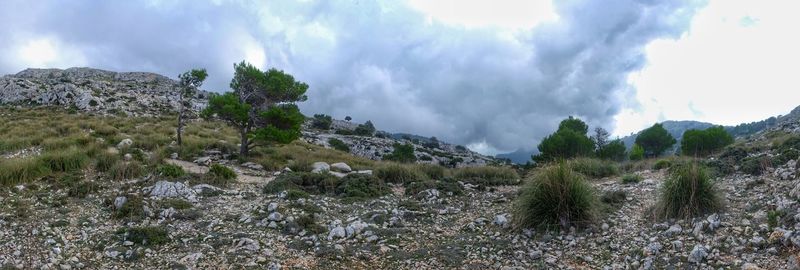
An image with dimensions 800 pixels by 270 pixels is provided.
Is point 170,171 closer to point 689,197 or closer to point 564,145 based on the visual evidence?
point 689,197

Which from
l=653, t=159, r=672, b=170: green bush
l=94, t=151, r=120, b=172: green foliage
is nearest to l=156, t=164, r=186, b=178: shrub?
l=94, t=151, r=120, b=172: green foliage

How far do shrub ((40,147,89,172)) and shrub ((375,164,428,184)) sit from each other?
33.6ft

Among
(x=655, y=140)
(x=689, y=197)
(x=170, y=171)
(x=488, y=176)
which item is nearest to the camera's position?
(x=689, y=197)

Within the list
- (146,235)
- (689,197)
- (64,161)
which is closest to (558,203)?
(689,197)

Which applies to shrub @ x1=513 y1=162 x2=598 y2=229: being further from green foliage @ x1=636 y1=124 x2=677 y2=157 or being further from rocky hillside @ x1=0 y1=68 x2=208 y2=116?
rocky hillside @ x1=0 y1=68 x2=208 y2=116

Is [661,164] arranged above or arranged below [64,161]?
above

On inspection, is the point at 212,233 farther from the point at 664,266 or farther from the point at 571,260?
the point at 664,266

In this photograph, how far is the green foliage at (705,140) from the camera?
33.6 metres

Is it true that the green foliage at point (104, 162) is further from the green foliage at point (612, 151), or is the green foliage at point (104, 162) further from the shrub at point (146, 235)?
the green foliage at point (612, 151)

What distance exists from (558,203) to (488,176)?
34.0ft

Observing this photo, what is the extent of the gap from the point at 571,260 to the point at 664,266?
143cm

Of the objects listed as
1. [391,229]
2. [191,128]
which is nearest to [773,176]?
[391,229]

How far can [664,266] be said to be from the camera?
7.40 metres

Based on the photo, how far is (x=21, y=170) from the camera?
14.2 meters
